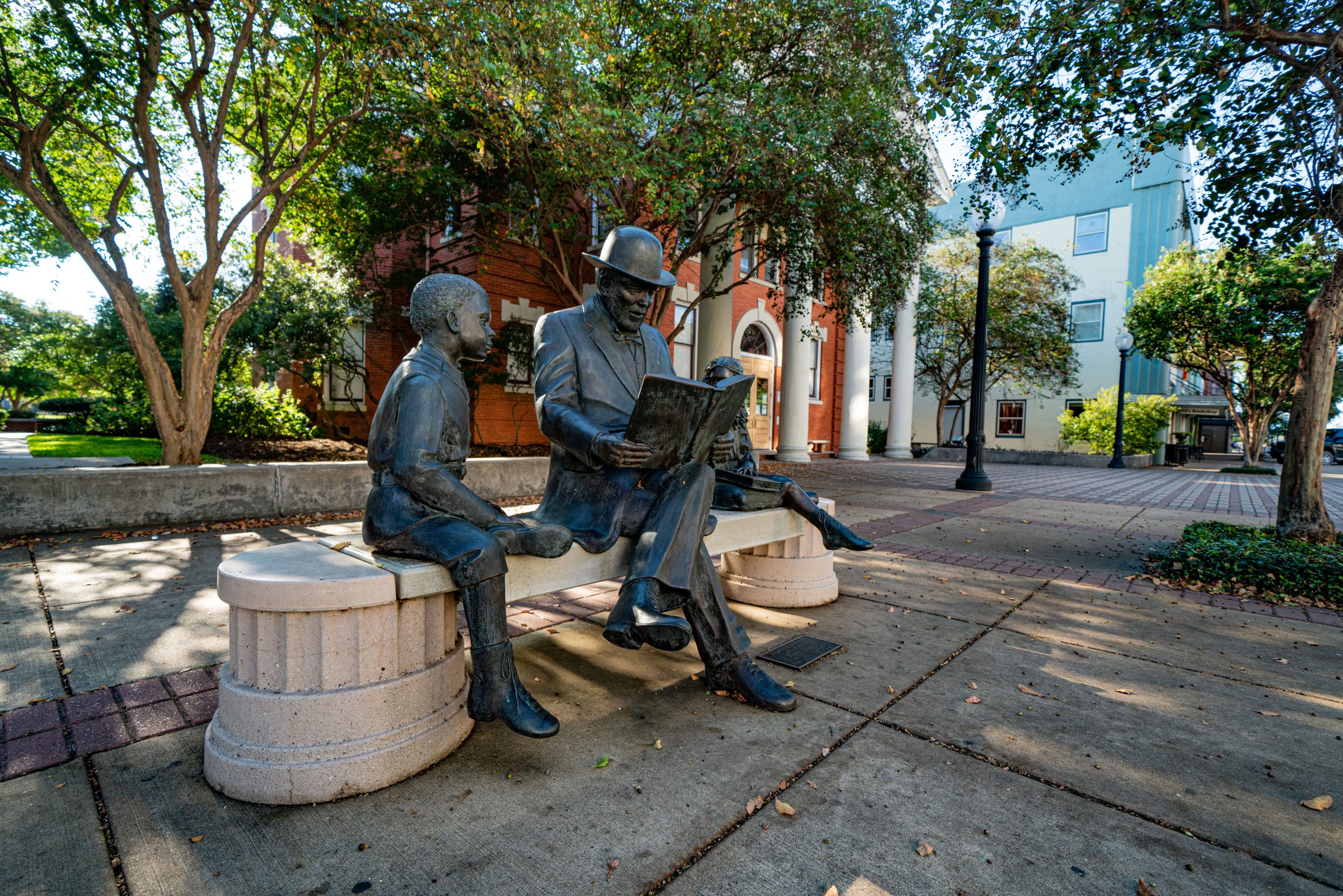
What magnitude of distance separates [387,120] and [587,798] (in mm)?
10811

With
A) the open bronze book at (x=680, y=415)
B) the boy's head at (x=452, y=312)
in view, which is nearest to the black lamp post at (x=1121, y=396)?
the open bronze book at (x=680, y=415)

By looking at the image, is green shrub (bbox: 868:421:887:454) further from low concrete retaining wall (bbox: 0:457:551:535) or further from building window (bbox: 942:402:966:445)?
low concrete retaining wall (bbox: 0:457:551:535)

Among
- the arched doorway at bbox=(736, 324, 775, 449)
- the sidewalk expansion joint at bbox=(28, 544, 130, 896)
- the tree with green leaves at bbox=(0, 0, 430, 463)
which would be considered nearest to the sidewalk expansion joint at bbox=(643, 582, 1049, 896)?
the sidewalk expansion joint at bbox=(28, 544, 130, 896)

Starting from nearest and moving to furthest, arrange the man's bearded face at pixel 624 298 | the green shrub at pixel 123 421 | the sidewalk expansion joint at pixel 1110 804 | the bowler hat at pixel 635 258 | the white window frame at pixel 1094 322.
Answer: the sidewalk expansion joint at pixel 1110 804 < the bowler hat at pixel 635 258 < the man's bearded face at pixel 624 298 < the green shrub at pixel 123 421 < the white window frame at pixel 1094 322

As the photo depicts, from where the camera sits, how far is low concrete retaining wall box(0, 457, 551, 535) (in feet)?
19.5

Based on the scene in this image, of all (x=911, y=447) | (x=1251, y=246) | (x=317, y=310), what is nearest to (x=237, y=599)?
(x=1251, y=246)

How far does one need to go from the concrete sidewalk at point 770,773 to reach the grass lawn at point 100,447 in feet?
21.7

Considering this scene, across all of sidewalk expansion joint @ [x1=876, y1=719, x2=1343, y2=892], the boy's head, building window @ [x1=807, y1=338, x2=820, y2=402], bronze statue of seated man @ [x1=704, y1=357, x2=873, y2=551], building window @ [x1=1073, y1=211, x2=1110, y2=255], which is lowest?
sidewalk expansion joint @ [x1=876, y1=719, x2=1343, y2=892]

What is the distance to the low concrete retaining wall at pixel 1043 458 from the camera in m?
23.6

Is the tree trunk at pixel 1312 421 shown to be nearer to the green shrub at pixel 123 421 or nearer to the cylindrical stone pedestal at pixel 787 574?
the cylindrical stone pedestal at pixel 787 574

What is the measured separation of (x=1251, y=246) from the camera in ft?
21.9

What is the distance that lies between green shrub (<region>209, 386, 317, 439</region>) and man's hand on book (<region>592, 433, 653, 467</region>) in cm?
1298

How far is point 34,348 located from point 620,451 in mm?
48660

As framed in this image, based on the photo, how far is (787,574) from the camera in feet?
14.5
